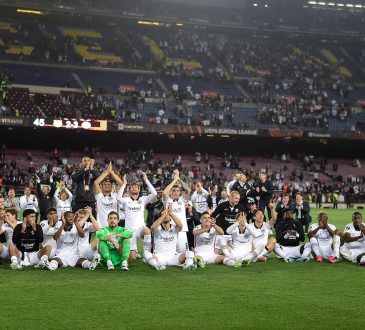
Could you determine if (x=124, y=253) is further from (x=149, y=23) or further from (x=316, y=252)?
(x=149, y=23)

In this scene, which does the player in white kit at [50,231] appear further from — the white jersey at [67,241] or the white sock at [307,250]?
the white sock at [307,250]

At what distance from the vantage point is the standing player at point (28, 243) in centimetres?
1303

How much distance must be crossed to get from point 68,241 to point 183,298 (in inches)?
159

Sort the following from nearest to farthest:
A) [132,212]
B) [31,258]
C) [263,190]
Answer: [31,258], [132,212], [263,190]

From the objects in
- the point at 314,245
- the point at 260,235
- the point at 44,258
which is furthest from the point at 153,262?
the point at 314,245

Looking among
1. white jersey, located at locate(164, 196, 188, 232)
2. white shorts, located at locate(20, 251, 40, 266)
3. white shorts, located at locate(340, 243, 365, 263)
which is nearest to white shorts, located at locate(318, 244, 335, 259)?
white shorts, located at locate(340, 243, 365, 263)

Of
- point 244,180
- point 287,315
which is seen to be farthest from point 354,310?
point 244,180

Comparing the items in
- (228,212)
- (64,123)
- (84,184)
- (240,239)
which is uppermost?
(64,123)

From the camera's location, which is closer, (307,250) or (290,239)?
(307,250)

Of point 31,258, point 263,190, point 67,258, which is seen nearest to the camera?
point 31,258

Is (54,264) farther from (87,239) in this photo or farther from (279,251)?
(279,251)

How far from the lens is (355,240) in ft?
49.3

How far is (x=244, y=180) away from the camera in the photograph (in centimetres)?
1702

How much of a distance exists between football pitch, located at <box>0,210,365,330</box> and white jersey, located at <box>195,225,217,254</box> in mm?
706
